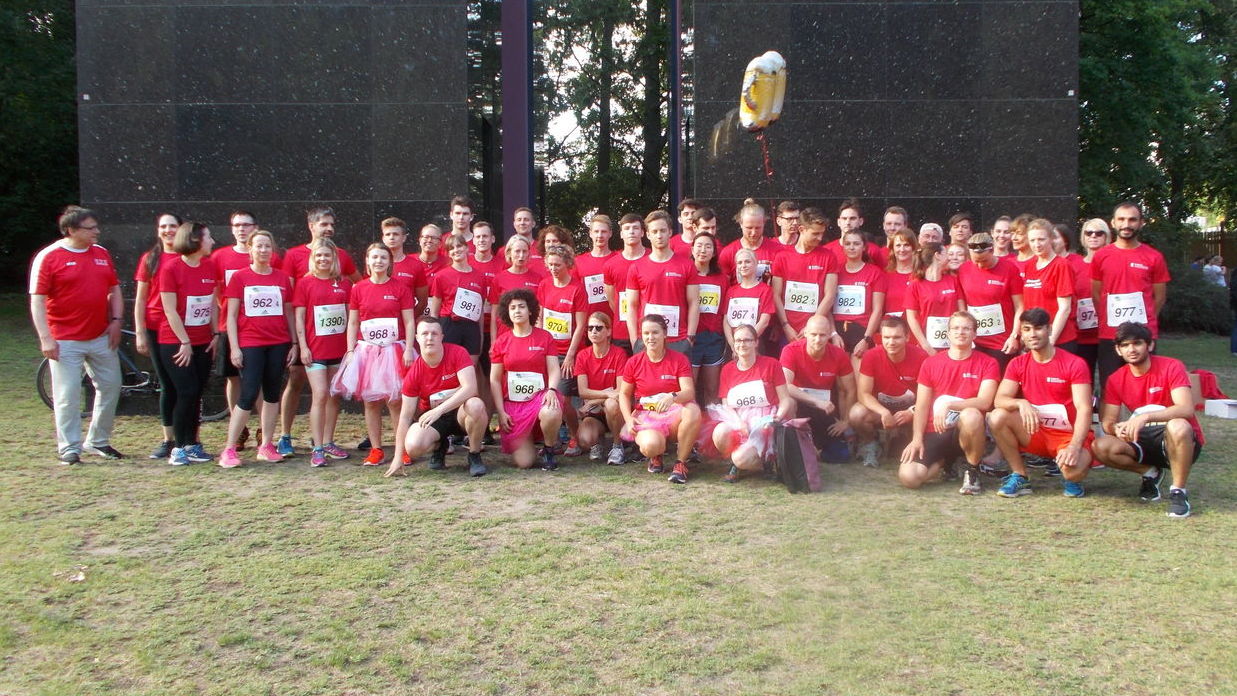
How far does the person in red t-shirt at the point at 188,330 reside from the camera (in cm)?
587

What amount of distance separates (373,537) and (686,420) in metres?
1.89

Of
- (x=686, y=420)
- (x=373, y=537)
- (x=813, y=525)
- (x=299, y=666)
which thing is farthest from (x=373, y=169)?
(x=299, y=666)

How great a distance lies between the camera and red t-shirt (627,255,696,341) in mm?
6035

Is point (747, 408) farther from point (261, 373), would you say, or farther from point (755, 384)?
point (261, 373)

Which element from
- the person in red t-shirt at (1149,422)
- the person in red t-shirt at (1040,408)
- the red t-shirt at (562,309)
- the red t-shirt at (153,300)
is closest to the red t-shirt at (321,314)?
the red t-shirt at (153,300)

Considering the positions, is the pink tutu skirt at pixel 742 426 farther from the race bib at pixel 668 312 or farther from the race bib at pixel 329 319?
the race bib at pixel 329 319

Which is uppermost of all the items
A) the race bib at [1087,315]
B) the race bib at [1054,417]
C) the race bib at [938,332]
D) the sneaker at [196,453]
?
the race bib at [1087,315]

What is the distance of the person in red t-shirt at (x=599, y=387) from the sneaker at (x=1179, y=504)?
287cm

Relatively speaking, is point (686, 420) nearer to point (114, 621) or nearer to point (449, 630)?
point (449, 630)

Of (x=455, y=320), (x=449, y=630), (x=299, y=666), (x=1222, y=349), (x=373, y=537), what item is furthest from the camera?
(x=1222, y=349)

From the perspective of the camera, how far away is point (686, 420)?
543 centimetres

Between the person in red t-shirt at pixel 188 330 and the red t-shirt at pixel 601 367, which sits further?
the red t-shirt at pixel 601 367

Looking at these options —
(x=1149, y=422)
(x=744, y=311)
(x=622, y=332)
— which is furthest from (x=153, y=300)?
(x=1149, y=422)

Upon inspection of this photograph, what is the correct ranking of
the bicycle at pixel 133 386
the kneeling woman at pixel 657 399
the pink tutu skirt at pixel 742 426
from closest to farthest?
the pink tutu skirt at pixel 742 426, the kneeling woman at pixel 657 399, the bicycle at pixel 133 386
